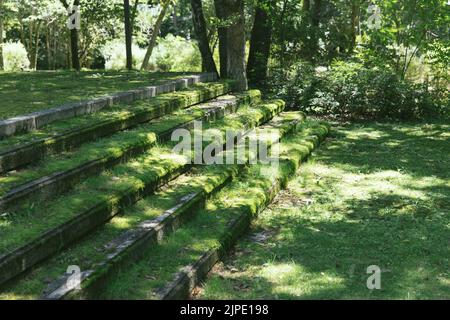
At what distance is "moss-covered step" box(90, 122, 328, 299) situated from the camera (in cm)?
488

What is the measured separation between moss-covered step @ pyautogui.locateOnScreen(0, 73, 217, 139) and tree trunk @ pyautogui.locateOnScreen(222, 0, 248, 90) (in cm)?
182

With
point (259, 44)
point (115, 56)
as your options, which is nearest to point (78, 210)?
point (259, 44)

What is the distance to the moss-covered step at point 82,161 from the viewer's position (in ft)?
17.7

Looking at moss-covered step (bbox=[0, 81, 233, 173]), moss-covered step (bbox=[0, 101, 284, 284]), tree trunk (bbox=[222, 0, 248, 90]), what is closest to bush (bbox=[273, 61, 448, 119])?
tree trunk (bbox=[222, 0, 248, 90])

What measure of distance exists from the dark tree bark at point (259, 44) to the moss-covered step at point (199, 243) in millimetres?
6898

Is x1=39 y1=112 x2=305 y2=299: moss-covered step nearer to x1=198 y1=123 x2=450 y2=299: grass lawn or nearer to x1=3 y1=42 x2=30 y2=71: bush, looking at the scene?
x1=198 y1=123 x2=450 y2=299: grass lawn

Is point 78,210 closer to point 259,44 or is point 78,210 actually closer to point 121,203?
point 121,203

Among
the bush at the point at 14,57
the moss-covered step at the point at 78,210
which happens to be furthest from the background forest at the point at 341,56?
the moss-covered step at the point at 78,210

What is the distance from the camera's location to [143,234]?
5.54 m

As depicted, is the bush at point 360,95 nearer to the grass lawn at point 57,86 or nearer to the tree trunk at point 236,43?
the tree trunk at point 236,43
